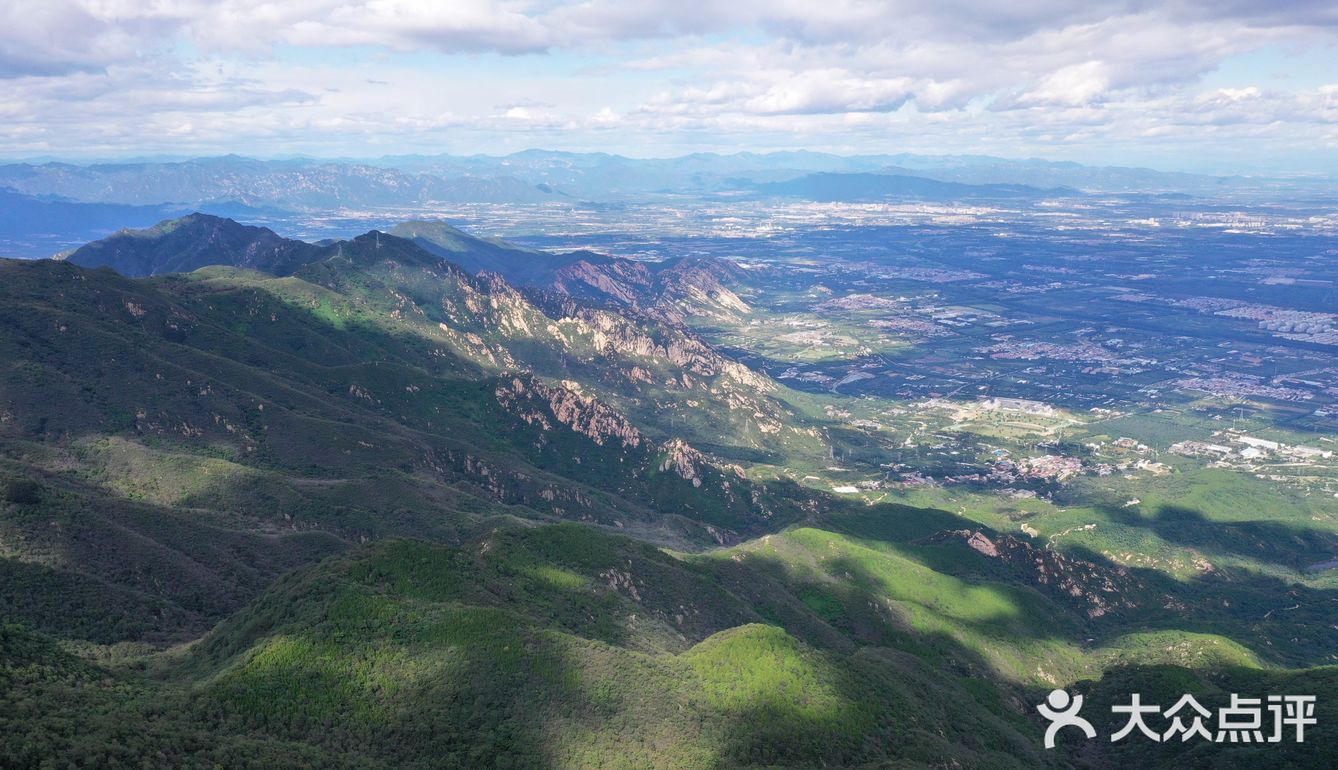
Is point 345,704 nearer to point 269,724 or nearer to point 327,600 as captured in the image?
point 269,724

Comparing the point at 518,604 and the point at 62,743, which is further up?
the point at 62,743

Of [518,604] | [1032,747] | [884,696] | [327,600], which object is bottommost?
[1032,747]

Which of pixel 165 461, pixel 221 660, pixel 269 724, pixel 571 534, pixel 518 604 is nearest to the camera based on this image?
pixel 269 724

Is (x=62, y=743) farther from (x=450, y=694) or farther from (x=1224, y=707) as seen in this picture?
(x=1224, y=707)

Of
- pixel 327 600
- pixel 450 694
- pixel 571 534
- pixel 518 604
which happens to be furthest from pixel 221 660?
pixel 571 534

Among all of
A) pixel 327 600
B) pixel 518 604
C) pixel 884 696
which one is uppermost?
pixel 327 600

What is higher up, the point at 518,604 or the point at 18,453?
the point at 18,453

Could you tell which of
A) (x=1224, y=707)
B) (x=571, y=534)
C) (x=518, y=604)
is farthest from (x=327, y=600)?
(x=1224, y=707)

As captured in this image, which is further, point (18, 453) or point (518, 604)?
point (18, 453)

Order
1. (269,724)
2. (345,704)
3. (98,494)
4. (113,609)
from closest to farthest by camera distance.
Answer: (269,724)
(345,704)
(113,609)
(98,494)
